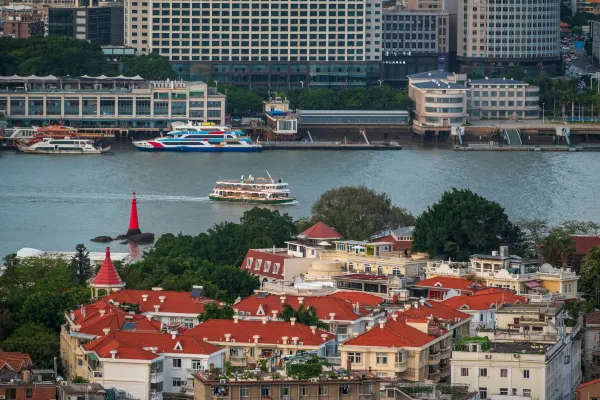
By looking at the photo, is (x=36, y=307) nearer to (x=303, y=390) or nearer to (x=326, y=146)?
(x=303, y=390)

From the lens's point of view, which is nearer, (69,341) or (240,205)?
(69,341)

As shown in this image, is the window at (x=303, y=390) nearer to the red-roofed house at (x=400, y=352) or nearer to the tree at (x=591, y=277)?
the red-roofed house at (x=400, y=352)

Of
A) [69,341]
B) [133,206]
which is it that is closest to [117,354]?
[69,341]

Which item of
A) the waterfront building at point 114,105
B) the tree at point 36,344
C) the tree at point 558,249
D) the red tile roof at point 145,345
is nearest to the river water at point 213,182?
the waterfront building at point 114,105

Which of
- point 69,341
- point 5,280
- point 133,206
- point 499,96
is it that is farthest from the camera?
point 499,96

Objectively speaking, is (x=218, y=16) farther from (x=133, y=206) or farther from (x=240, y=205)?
(x=133, y=206)

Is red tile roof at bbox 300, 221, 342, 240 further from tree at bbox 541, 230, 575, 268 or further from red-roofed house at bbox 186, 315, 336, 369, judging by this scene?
red-roofed house at bbox 186, 315, 336, 369

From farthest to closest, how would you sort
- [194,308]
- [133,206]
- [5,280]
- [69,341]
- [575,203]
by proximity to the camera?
[575,203]
[133,206]
[5,280]
[194,308]
[69,341]
